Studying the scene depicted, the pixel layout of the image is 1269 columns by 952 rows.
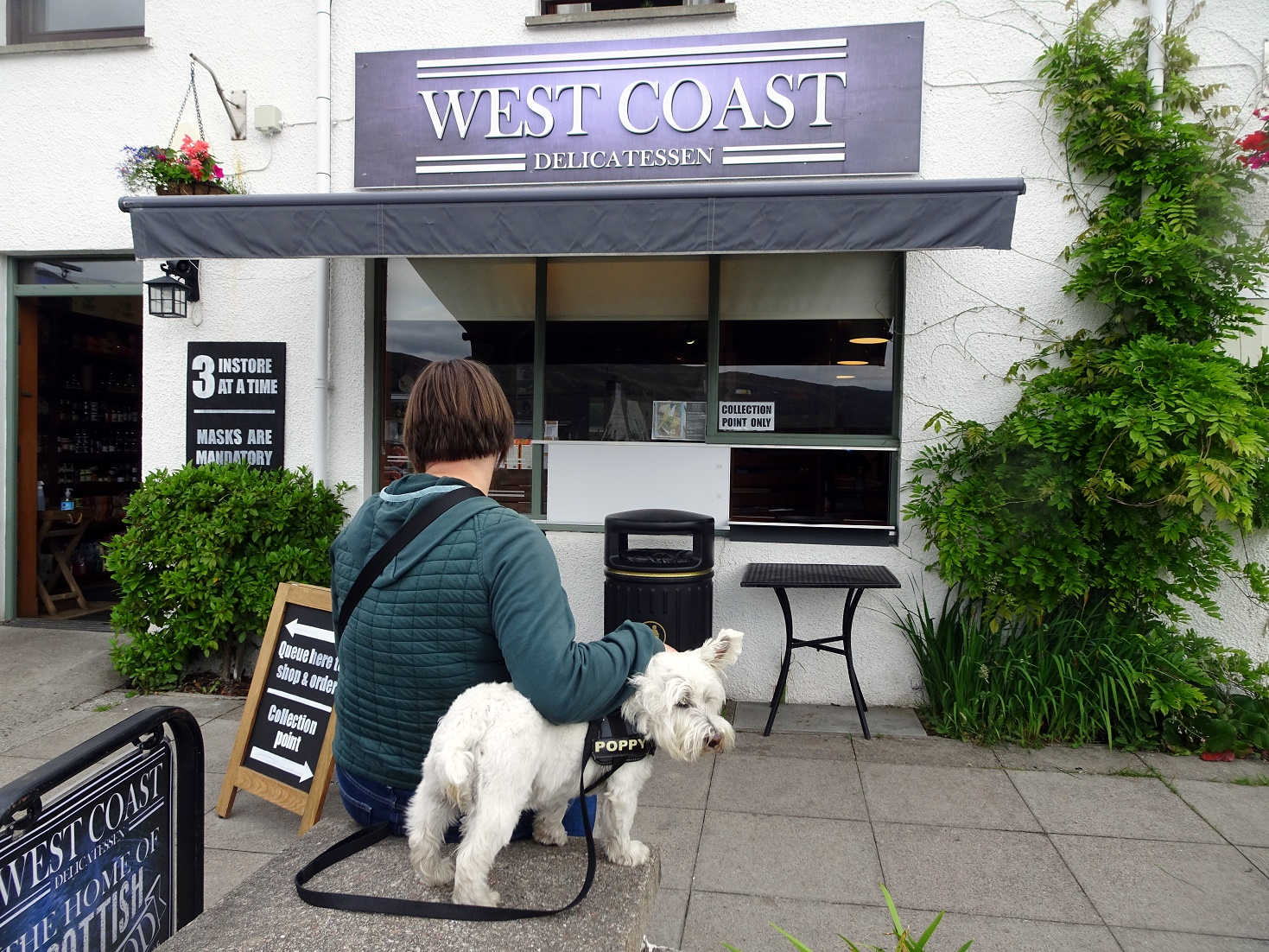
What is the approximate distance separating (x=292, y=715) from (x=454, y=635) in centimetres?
236

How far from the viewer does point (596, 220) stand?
14.1 ft

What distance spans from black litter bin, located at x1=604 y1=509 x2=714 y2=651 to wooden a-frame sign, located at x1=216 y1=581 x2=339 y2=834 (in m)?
1.57

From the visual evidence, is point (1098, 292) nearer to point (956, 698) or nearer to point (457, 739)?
point (956, 698)

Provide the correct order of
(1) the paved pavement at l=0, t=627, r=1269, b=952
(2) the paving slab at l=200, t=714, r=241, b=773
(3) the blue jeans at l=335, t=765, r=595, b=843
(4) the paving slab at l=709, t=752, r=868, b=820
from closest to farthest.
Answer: (3) the blue jeans at l=335, t=765, r=595, b=843 < (1) the paved pavement at l=0, t=627, r=1269, b=952 < (4) the paving slab at l=709, t=752, r=868, b=820 < (2) the paving slab at l=200, t=714, r=241, b=773

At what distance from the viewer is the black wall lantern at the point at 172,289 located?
5613mm

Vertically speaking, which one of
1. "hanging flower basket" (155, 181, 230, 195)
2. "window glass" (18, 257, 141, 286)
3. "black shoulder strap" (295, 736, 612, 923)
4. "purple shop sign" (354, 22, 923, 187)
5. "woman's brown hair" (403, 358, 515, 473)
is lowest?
"black shoulder strap" (295, 736, 612, 923)

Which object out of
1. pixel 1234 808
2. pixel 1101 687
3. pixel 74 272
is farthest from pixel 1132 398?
pixel 74 272

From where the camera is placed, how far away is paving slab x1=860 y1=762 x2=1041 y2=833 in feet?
12.3

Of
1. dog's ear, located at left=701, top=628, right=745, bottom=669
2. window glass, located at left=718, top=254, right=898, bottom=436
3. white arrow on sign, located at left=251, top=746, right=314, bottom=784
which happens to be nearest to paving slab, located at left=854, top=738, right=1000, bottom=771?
window glass, located at left=718, top=254, right=898, bottom=436

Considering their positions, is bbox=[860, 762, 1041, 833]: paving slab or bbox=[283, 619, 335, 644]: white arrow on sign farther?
bbox=[860, 762, 1041, 833]: paving slab

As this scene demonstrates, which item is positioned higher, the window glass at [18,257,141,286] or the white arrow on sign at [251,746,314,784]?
the window glass at [18,257,141,286]

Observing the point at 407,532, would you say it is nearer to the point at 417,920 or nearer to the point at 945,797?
the point at 417,920

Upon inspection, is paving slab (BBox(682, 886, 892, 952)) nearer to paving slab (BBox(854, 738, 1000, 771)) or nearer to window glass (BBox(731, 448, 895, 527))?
paving slab (BBox(854, 738, 1000, 771))

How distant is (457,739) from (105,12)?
7275mm
